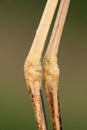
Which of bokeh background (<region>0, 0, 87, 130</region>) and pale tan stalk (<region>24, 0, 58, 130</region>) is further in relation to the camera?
bokeh background (<region>0, 0, 87, 130</region>)

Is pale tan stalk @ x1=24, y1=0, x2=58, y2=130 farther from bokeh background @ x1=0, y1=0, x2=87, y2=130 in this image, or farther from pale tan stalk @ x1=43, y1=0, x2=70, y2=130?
bokeh background @ x1=0, y1=0, x2=87, y2=130

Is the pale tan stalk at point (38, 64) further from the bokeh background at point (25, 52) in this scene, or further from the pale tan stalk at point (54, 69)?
the bokeh background at point (25, 52)

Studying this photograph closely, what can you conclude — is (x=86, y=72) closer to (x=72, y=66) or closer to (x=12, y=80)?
(x=72, y=66)

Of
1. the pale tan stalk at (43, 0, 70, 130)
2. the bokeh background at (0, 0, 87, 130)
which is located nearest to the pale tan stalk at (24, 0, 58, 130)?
the pale tan stalk at (43, 0, 70, 130)

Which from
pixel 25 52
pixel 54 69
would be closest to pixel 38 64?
pixel 54 69

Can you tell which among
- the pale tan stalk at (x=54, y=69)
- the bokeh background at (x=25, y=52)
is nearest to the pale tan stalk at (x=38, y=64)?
the pale tan stalk at (x=54, y=69)
